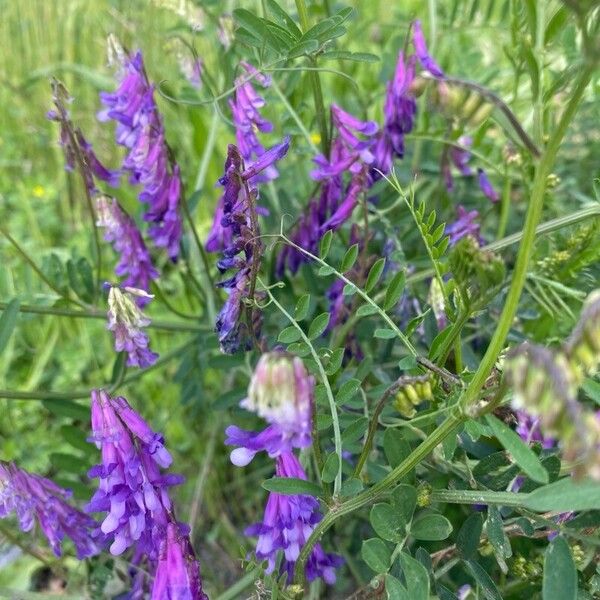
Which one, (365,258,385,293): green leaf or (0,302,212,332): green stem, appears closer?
(365,258,385,293): green leaf

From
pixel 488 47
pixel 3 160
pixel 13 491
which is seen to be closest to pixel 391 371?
pixel 13 491

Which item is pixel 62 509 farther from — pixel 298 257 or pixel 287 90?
pixel 287 90

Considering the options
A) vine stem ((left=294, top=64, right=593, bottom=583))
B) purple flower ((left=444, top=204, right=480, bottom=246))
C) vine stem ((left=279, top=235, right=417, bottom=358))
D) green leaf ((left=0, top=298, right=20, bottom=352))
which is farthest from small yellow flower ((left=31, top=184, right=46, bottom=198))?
vine stem ((left=294, top=64, right=593, bottom=583))

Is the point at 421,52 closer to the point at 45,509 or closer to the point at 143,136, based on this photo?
the point at 143,136

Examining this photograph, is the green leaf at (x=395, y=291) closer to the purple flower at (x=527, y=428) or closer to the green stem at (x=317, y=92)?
the purple flower at (x=527, y=428)

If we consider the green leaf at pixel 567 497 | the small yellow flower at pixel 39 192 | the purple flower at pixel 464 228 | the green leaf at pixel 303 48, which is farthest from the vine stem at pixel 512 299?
the small yellow flower at pixel 39 192

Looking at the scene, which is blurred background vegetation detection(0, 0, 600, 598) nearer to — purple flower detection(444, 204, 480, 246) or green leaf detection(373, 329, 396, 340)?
purple flower detection(444, 204, 480, 246)

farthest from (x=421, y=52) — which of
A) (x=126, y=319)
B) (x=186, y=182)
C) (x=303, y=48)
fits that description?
(x=186, y=182)
